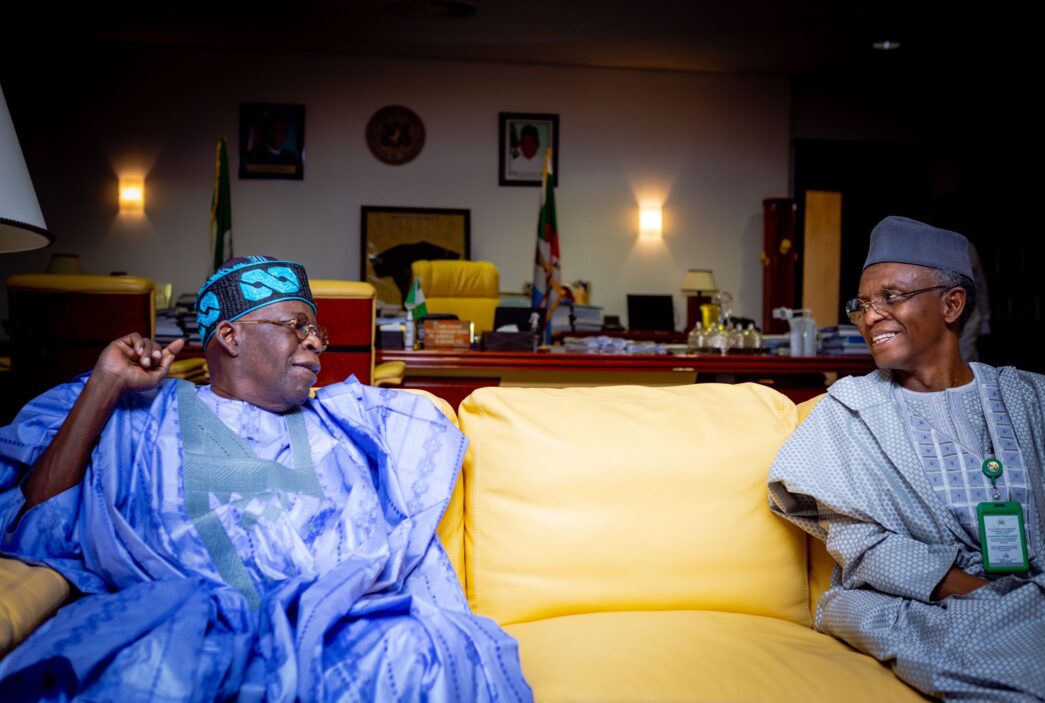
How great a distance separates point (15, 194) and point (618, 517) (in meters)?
1.17

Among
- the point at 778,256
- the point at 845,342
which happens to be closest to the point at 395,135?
the point at 778,256

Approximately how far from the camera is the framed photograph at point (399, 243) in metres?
7.05

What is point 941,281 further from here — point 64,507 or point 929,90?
point 929,90

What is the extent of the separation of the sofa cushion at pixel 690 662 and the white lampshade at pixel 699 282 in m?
5.49

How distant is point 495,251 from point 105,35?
3514 millimetres

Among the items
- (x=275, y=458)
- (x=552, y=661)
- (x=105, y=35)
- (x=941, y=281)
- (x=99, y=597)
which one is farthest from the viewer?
(x=105, y=35)

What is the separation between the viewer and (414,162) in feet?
23.4

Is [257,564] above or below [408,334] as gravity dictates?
below

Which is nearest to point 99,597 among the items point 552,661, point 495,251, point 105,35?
point 552,661

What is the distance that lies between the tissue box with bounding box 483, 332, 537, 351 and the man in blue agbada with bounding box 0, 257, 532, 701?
2138mm

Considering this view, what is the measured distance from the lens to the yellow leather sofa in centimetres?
163

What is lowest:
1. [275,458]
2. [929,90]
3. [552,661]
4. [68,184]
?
[552,661]

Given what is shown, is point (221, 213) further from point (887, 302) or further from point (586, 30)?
point (887, 302)

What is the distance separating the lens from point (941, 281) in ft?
5.64
